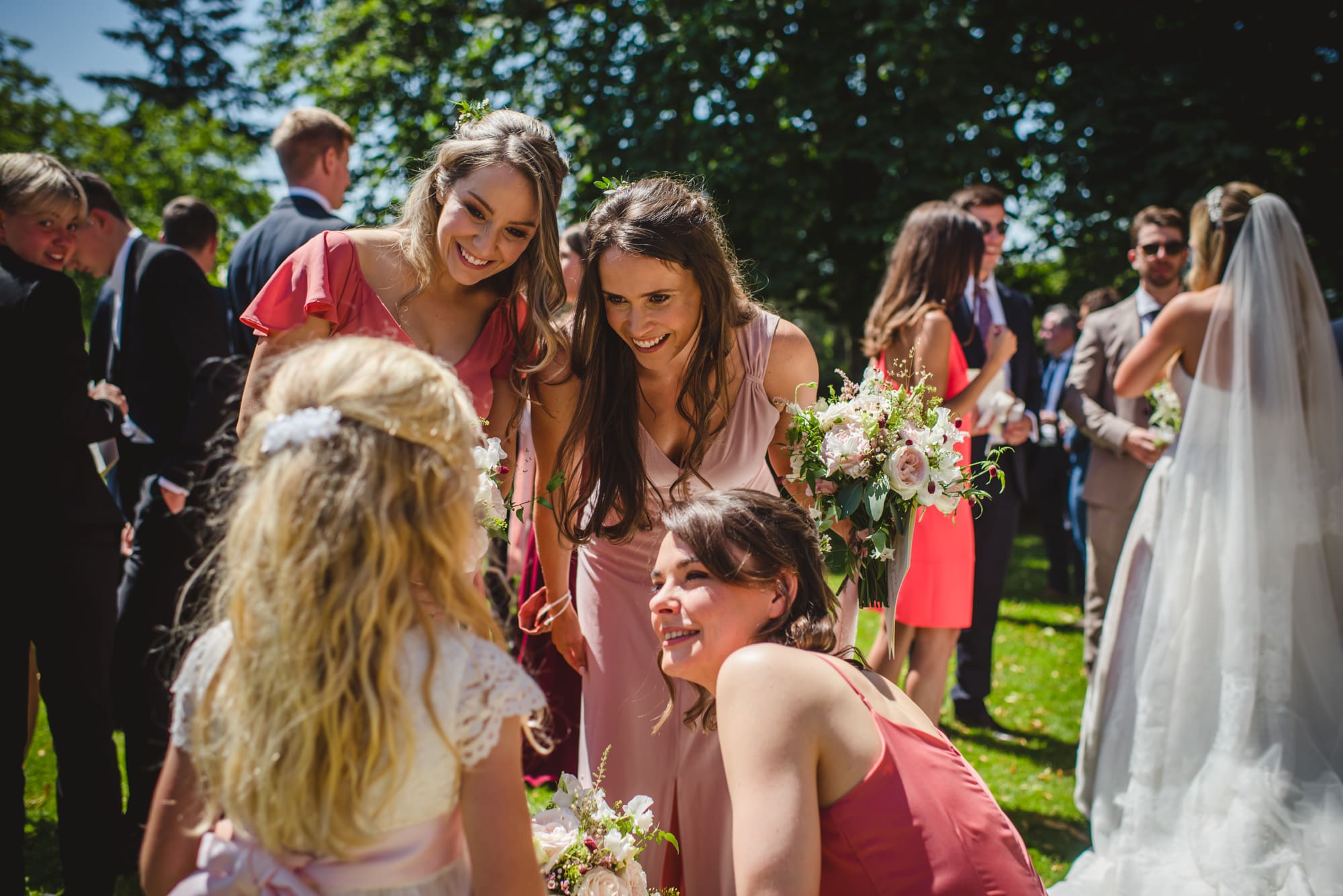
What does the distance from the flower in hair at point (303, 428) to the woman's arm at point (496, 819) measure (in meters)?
0.57

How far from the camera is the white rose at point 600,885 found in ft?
6.46

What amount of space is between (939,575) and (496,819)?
9.63ft

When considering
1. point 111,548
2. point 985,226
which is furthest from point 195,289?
point 985,226

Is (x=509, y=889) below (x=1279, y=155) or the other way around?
below

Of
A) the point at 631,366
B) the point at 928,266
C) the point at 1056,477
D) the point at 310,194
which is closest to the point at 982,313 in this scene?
the point at 928,266

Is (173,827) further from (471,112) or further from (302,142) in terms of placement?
(302,142)

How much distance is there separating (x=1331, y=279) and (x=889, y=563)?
10847 millimetres

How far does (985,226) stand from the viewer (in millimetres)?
5223

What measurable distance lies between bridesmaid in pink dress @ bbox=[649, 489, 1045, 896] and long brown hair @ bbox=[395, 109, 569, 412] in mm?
1233

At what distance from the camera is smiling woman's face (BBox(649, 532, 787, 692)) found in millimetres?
2180

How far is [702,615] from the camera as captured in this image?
7.14 ft

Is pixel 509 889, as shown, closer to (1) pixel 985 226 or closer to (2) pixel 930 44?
(1) pixel 985 226

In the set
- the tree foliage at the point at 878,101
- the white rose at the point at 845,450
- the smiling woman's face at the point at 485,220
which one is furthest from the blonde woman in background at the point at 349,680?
the tree foliage at the point at 878,101

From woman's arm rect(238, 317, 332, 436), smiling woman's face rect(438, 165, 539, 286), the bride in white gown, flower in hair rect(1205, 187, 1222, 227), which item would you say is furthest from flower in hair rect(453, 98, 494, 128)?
flower in hair rect(1205, 187, 1222, 227)
